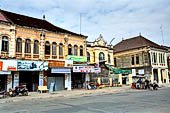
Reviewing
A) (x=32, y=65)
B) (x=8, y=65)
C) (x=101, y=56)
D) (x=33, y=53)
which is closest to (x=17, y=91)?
(x=8, y=65)

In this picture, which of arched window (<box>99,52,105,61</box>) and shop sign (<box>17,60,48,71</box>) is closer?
shop sign (<box>17,60,48,71</box>)

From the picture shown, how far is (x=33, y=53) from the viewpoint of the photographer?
21.2 meters

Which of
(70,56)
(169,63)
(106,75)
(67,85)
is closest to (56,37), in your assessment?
(70,56)

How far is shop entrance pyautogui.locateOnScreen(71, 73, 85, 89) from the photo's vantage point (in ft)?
82.3

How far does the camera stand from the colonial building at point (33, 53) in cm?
1922

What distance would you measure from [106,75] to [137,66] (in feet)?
41.8

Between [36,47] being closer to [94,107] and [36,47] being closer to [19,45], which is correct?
[19,45]

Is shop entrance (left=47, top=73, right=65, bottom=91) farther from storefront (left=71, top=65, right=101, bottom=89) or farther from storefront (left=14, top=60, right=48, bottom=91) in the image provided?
storefront (left=71, top=65, right=101, bottom=89)

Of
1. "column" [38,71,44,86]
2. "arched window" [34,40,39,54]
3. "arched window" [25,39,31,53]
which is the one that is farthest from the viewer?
"arched window" [34,40,39,54]

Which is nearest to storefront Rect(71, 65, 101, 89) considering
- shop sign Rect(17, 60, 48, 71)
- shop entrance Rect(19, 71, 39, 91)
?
shop sign Rect(17, 60, 48, 71)

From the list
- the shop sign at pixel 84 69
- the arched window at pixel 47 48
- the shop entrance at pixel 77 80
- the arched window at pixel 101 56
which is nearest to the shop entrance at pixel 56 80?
the shop entrance at pixel 77 80

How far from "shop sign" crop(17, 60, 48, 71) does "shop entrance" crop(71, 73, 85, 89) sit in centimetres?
553

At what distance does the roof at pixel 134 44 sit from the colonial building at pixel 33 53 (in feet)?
60.3

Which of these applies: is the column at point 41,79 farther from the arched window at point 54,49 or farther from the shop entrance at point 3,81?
the shop entrance at point 3,81
